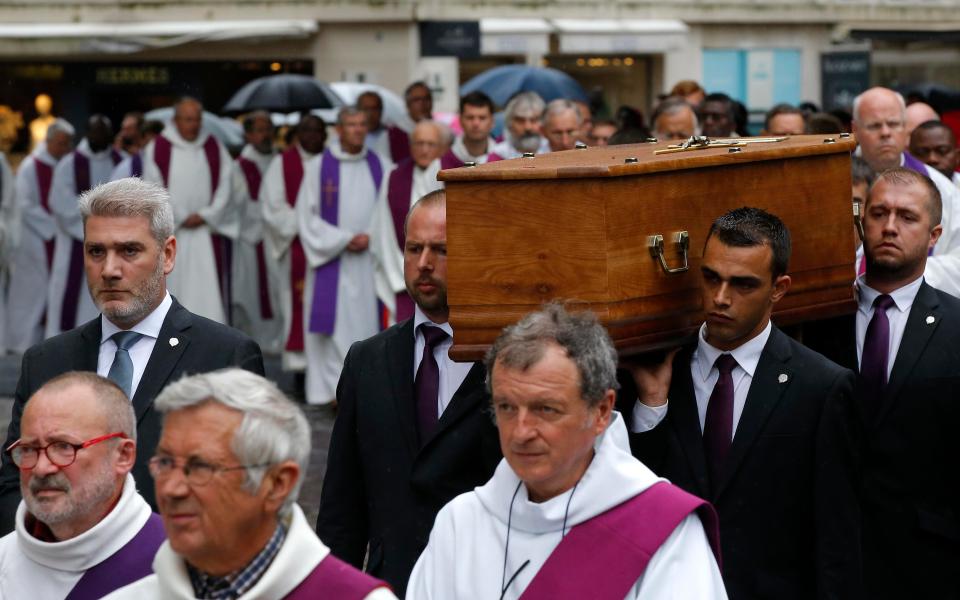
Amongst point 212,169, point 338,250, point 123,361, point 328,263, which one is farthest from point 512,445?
point 212,169

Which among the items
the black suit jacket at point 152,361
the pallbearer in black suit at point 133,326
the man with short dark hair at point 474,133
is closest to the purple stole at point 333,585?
the black suit jacket at point 152,361

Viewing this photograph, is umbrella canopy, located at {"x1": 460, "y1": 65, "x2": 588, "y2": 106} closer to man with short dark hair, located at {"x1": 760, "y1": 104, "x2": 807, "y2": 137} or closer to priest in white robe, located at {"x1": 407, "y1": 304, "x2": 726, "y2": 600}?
man with short dark hair, located at {"x1": 760, "y1": 104, "x2": 807, "y2": 137}

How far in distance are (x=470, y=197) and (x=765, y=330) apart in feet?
3.17

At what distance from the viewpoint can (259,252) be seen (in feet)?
52.0

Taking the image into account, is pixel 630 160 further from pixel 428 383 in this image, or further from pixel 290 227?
pixel 290 227

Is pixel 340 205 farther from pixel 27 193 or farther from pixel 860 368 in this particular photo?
pixel 860 368

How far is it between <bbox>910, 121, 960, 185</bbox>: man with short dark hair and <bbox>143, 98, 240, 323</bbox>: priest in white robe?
6.32m

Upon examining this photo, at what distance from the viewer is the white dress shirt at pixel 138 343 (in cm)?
566

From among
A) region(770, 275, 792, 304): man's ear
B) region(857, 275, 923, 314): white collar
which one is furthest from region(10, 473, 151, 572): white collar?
region(857, 275, 923, 314): white collar

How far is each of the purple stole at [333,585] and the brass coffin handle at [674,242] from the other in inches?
71.6

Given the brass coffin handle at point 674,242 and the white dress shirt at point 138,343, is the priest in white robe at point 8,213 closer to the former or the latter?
the white dress shirt at point 138,343

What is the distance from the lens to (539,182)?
5.12 meters

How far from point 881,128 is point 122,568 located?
5594mm

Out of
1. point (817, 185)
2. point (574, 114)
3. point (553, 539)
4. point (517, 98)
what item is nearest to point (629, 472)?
point (553, 539)
